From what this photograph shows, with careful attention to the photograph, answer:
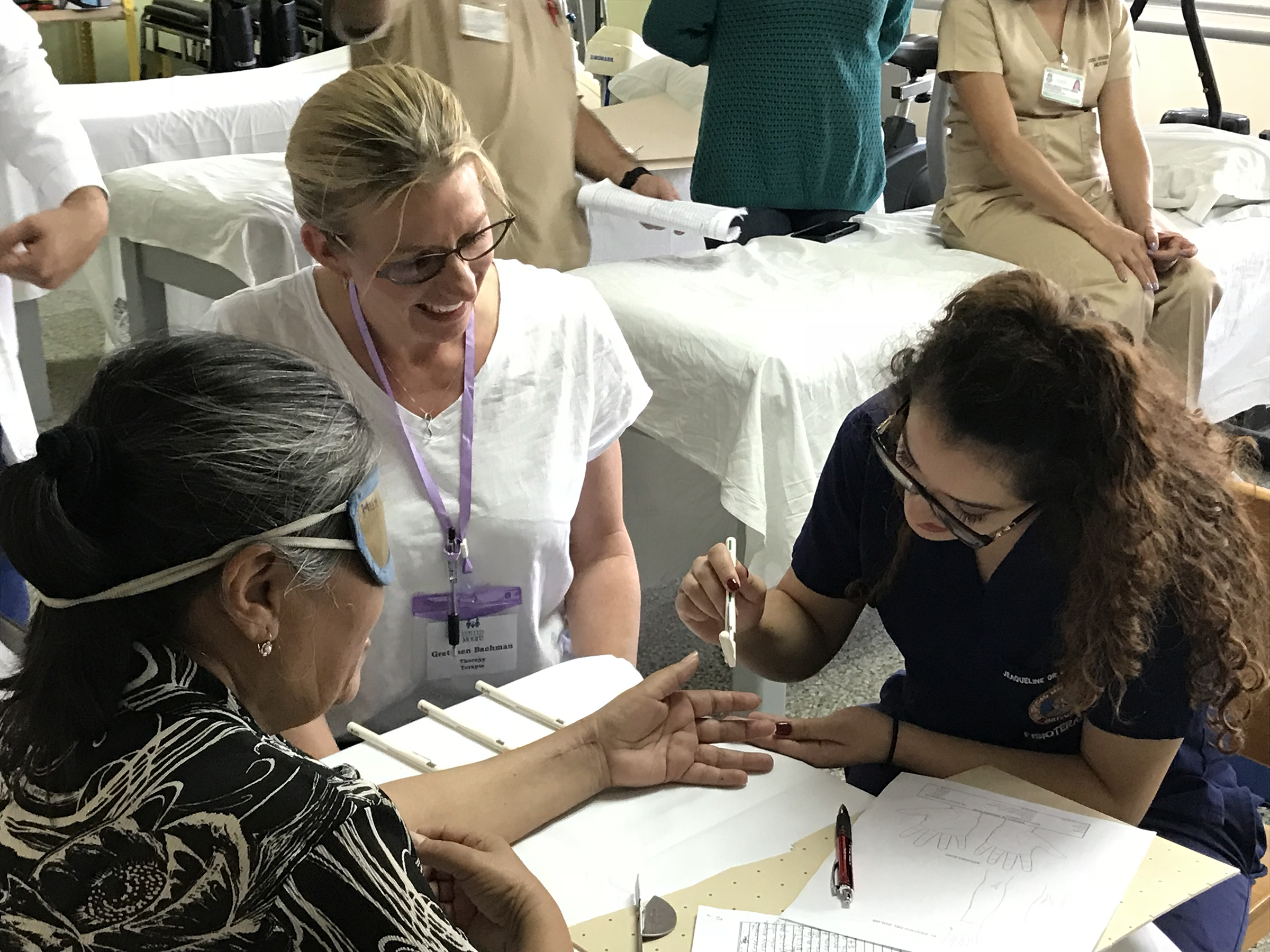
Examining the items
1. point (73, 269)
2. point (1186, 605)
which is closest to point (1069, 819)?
point (1186, 605)

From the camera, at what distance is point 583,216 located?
8.14 feet

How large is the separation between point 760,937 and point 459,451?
0.73 meters

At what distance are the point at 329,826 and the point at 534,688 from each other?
0.53 metres

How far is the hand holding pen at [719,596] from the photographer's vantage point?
1379mm

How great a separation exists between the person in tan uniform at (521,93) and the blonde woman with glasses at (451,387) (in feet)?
2.33

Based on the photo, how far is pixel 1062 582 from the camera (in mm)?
1238

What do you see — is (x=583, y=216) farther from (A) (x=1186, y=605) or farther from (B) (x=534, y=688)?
(A) (x=1186, y=605)

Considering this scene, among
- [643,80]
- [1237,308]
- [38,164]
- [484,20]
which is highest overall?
[484,20]

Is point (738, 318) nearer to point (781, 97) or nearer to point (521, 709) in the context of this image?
point (781, 97)

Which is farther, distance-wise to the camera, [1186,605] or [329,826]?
[1186,605]

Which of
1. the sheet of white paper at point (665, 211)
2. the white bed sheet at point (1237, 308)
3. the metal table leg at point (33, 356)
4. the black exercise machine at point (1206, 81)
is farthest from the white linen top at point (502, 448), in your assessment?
the black exercise machine at point (1206, 81)

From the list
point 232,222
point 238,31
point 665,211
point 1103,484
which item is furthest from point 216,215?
point 238,31

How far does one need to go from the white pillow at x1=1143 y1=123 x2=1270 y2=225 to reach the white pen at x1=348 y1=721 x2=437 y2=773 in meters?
2.74

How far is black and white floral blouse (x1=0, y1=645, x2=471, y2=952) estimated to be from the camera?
75 centimetres
